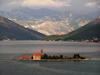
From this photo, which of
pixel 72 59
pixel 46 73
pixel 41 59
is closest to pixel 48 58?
pixel 41 59

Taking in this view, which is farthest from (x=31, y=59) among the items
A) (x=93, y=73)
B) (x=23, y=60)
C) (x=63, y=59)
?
(x=93, y=73)

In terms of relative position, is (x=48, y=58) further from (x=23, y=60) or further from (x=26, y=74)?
(x=26, y=74)

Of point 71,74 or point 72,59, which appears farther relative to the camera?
point 72,59

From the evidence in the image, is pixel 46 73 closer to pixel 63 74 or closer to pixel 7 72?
pixel 63 74

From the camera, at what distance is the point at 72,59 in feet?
413

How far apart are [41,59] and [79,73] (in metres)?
40.0

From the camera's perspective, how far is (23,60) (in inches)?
4919

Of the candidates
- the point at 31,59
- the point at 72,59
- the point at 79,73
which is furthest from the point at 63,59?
the point at 79,73

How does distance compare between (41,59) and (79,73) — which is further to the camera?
(41,59)

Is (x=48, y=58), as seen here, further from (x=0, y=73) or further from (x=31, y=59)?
(x=0, y=73)

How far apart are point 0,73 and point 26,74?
38.4 feet

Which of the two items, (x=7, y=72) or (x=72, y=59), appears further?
(x=72, y=59)

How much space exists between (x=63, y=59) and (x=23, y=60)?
25202mm

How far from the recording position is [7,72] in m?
87.9
